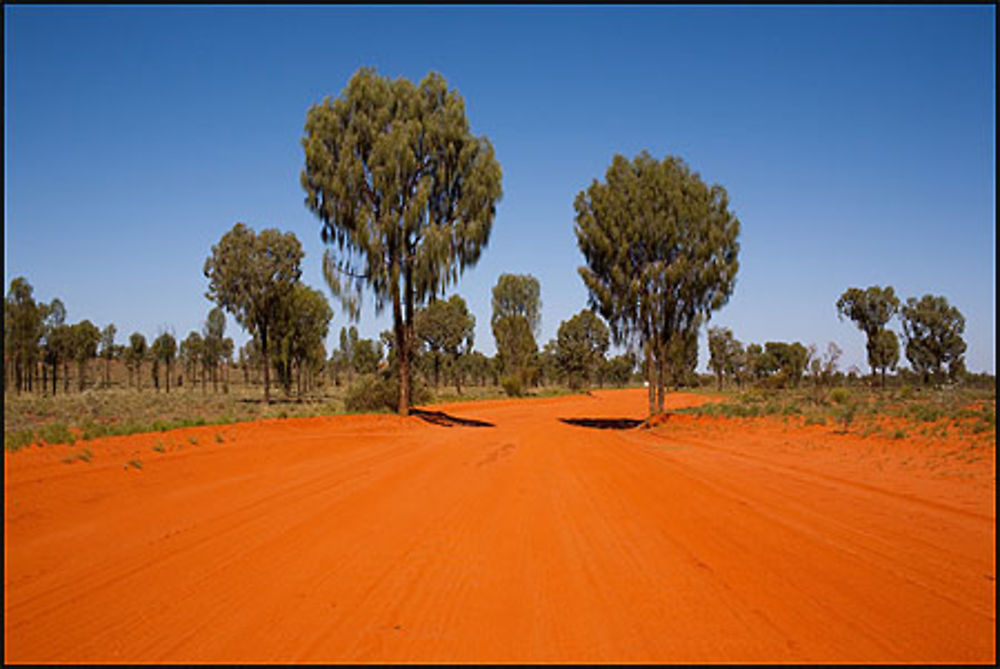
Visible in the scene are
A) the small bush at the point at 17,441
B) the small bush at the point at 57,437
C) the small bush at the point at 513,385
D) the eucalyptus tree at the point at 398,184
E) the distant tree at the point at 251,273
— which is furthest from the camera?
the small bush at the point at 513,385

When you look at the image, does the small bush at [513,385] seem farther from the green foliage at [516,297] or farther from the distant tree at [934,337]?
the distant tree at [934,337]

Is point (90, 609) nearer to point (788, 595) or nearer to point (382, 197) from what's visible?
point (788, 595)

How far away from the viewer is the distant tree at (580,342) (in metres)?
82.6

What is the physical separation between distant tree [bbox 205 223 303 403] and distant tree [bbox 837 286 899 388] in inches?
2231

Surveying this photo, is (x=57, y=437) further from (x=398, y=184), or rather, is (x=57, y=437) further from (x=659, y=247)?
(x=659, y=247)

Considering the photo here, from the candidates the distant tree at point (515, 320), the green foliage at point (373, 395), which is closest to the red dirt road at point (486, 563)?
the green foliage at point (373, 395)

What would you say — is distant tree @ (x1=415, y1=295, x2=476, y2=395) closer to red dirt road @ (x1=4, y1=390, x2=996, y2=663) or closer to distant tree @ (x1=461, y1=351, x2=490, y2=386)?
distant tree @ (x1=461, y1=351, x2=490, y2=386)

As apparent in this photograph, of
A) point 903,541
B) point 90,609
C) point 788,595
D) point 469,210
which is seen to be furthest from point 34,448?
point 469,210

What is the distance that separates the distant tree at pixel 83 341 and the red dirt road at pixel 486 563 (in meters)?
69.7

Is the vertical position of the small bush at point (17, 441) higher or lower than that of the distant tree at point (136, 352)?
lower

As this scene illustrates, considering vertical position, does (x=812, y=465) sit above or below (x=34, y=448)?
below

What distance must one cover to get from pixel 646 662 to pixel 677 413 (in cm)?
2334

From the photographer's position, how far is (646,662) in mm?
3596

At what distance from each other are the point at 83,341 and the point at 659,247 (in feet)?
230
